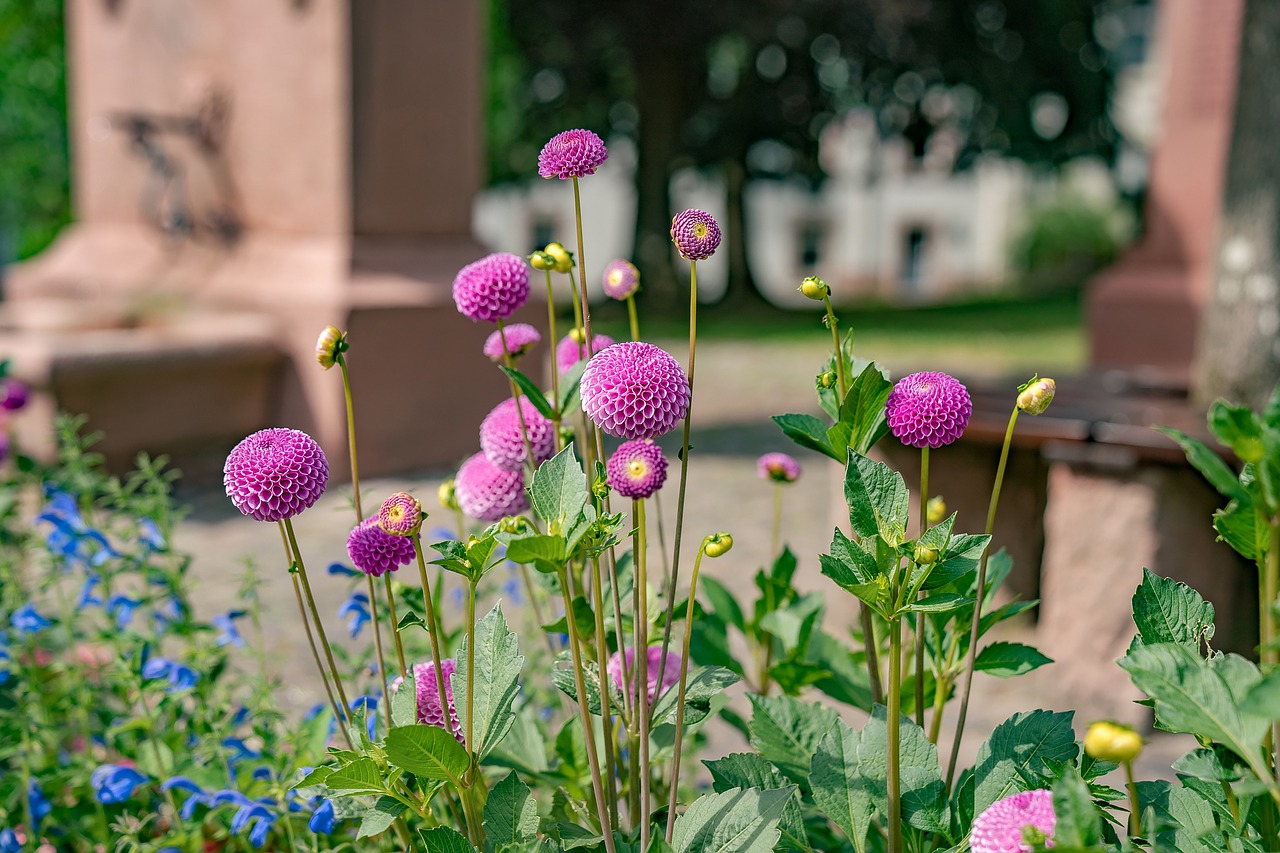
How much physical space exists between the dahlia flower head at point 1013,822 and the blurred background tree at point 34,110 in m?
17.5

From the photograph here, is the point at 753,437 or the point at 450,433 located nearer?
the point at 450,433

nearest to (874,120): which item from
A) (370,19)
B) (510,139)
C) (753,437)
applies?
(510,139)

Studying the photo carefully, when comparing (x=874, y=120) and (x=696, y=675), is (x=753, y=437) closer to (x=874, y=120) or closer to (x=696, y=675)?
(x=696, y=675)

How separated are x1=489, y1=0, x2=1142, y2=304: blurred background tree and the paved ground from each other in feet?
29.5

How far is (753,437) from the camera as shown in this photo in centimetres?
734

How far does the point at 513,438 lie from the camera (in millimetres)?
1426

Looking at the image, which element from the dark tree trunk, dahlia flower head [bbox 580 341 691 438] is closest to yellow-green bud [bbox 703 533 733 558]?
dahlia flower head [bbox 580 341 691 438]

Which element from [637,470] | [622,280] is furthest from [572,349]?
[637,470]

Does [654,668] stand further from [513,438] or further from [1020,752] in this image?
[1020,752]

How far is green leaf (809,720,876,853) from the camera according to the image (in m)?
1.19

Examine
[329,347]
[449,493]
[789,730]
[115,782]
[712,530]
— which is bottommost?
[712,530]

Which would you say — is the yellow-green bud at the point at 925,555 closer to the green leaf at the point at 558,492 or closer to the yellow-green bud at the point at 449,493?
the green leaf at the point at 558,492

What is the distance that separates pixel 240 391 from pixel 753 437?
9.60ft

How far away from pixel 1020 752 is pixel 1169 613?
0.20 metres
